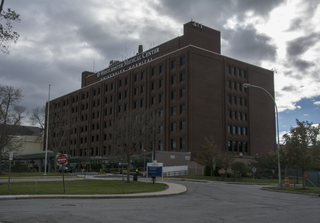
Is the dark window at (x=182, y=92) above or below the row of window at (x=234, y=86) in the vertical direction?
below

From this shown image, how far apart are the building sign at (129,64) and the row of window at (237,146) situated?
82.9 ft

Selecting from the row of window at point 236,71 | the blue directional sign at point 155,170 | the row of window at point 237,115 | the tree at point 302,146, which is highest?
the row of window at point 236,71

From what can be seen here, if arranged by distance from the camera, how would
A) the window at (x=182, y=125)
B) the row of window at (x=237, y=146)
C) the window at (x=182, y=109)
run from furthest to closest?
the row of window at (x=237, y=146)
the window at (x=182, y=109)
the window at (x=182, y=125)

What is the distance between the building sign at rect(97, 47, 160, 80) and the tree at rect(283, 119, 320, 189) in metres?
43.7

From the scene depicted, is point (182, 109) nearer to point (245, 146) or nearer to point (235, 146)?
point (235, 146)

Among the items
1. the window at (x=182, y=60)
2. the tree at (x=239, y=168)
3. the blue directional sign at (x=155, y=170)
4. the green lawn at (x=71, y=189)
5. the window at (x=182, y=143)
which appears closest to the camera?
the green lawn at (x=71, y=189)

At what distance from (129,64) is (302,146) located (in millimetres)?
54026

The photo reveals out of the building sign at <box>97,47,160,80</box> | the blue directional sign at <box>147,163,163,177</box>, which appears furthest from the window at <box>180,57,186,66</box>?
the blue directional sign at <box>147,163,163,177</box>

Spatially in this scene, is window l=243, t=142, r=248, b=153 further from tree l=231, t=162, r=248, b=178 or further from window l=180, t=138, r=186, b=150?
tree l=231, t=162, r=248, b=178

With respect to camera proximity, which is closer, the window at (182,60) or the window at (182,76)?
the window at (182,76)

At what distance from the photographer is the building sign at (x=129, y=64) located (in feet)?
227

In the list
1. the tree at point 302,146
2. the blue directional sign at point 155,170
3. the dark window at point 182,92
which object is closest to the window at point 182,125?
the dark window at point 182,92

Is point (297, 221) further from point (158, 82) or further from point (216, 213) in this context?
point (158, 82)

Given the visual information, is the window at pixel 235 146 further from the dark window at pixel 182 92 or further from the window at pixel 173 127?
the dark window at pixel 182 92
